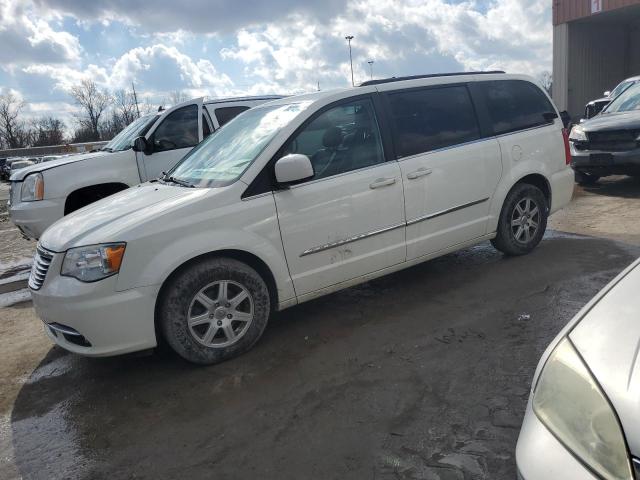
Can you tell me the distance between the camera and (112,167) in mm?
6879

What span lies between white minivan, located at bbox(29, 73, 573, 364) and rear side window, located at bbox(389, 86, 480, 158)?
0.5 inches

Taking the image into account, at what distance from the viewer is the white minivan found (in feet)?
11.2

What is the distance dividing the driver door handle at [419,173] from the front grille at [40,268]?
9.08ft

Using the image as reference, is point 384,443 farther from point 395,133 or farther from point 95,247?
point 395,133

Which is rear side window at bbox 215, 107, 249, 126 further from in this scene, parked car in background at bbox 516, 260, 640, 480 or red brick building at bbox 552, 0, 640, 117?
red brick building at bbox 552, 0, 640, 117

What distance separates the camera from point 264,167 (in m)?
3.84

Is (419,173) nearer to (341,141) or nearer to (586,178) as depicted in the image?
(341,141)

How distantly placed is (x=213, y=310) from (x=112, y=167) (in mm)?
4055

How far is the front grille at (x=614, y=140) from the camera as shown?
8.30 m

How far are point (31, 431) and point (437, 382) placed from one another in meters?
2.47

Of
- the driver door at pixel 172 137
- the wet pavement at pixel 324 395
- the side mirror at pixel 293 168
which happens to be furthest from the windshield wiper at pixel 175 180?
the driver door at pixel 172 137

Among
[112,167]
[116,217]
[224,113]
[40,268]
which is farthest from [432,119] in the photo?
[112,167]

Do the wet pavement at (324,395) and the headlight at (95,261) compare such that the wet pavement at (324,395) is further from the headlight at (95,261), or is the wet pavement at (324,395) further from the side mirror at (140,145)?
the side mirror at (140,145)

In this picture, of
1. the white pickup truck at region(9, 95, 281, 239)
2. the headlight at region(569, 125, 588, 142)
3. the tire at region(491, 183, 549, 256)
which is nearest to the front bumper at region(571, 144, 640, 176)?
the headlight at region(569, 125, 588, 142)
